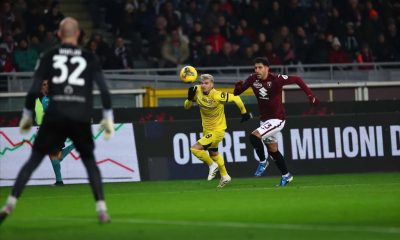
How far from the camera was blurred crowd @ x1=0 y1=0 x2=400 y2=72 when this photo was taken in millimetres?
27625

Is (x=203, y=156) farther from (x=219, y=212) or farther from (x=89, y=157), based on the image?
(x=89, y=157)

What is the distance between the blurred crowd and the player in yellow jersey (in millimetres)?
7980

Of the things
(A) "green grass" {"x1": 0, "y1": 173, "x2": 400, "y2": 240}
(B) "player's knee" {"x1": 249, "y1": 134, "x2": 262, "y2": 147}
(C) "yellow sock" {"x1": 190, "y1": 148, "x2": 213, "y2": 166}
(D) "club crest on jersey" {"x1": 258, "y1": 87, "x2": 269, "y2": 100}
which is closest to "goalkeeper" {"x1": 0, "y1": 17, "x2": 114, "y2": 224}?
(A) "green grass" {"x1": 0, "y1": 173, "x2": 400, "y2": 240}

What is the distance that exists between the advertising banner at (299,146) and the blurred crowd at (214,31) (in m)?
5.64

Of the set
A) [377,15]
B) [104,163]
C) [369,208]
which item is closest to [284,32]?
[377,15]

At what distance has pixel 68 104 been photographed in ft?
39.3

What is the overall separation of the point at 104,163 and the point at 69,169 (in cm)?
74

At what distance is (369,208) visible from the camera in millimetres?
→ 13766

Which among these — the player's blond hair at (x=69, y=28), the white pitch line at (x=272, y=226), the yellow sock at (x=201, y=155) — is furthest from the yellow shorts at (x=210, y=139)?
the player's blond hair at (x=69, y=28)

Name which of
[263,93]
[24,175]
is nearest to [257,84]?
[263,93]

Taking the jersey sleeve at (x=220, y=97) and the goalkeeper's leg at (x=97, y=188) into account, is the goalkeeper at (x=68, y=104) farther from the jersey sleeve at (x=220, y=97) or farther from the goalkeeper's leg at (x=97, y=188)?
the jersey sleeve at (x=220, y=97)

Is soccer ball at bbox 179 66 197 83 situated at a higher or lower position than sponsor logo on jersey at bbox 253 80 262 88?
higher

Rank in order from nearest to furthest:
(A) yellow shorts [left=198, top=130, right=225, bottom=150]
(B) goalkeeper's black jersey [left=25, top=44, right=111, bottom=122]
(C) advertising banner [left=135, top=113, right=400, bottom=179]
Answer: (B) goalkeeper's black jersey [left=25, top=44, right=111, bottom=122]
(A) yellow shorts [left=198, top=130, right=225, bottom=150]
(C) advertising banner [left=135, top=113, right=400, bottom=179]

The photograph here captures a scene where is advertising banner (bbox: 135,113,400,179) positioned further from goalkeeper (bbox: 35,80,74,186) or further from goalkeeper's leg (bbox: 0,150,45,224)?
goalkeeper's leg (bbox: 0,150,45,224)
